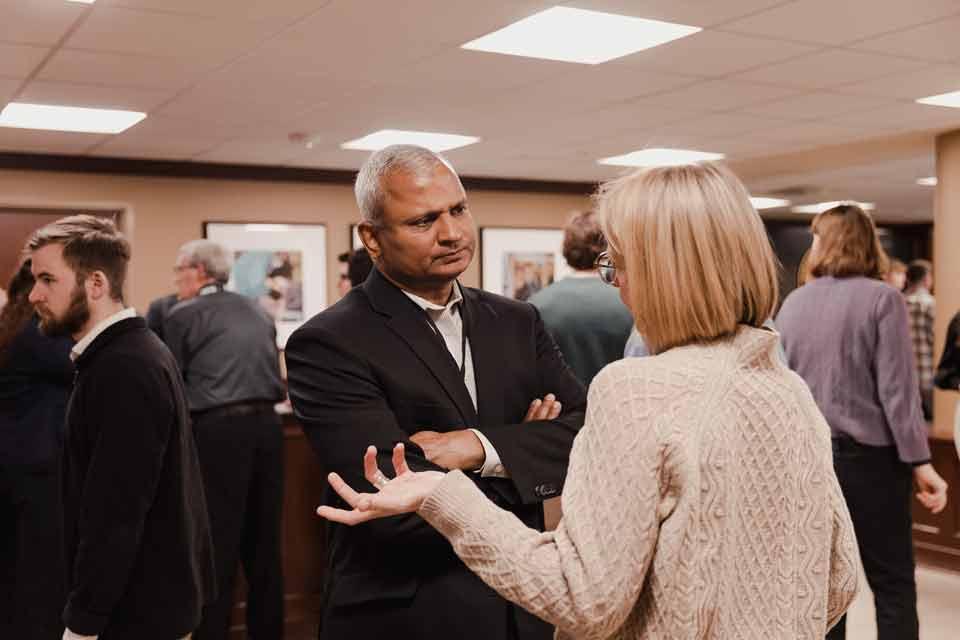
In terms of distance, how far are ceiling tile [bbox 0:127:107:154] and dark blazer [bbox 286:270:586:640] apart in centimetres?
549

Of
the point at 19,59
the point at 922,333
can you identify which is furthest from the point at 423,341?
the point at 922,333

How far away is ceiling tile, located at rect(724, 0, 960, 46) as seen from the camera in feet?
12.6

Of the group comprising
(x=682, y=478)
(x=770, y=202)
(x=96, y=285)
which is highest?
(x=770, y=202)

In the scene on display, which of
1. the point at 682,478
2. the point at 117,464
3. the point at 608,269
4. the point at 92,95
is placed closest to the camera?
the point at 682,478

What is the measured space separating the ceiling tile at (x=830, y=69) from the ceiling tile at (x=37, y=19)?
314 cm

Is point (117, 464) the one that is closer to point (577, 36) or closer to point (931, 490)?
point (931, 490)

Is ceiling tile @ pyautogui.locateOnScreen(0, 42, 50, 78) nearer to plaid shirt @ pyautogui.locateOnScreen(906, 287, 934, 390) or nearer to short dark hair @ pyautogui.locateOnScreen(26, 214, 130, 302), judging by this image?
short dark hair @ pyautogui.locateOnScreen(26, 214, 130, 302)

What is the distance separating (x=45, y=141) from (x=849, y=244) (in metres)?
5.58

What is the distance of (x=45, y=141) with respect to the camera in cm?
681

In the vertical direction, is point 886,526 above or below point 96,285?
below

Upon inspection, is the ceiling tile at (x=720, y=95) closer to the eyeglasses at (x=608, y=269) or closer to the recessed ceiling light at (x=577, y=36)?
the recessed ceiling light at (x=577, y=36)

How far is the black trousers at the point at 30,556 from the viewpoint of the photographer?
9.80 feet

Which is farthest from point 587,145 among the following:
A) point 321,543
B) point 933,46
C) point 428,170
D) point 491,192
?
point 428,170

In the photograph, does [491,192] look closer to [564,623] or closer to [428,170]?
[428,170]
